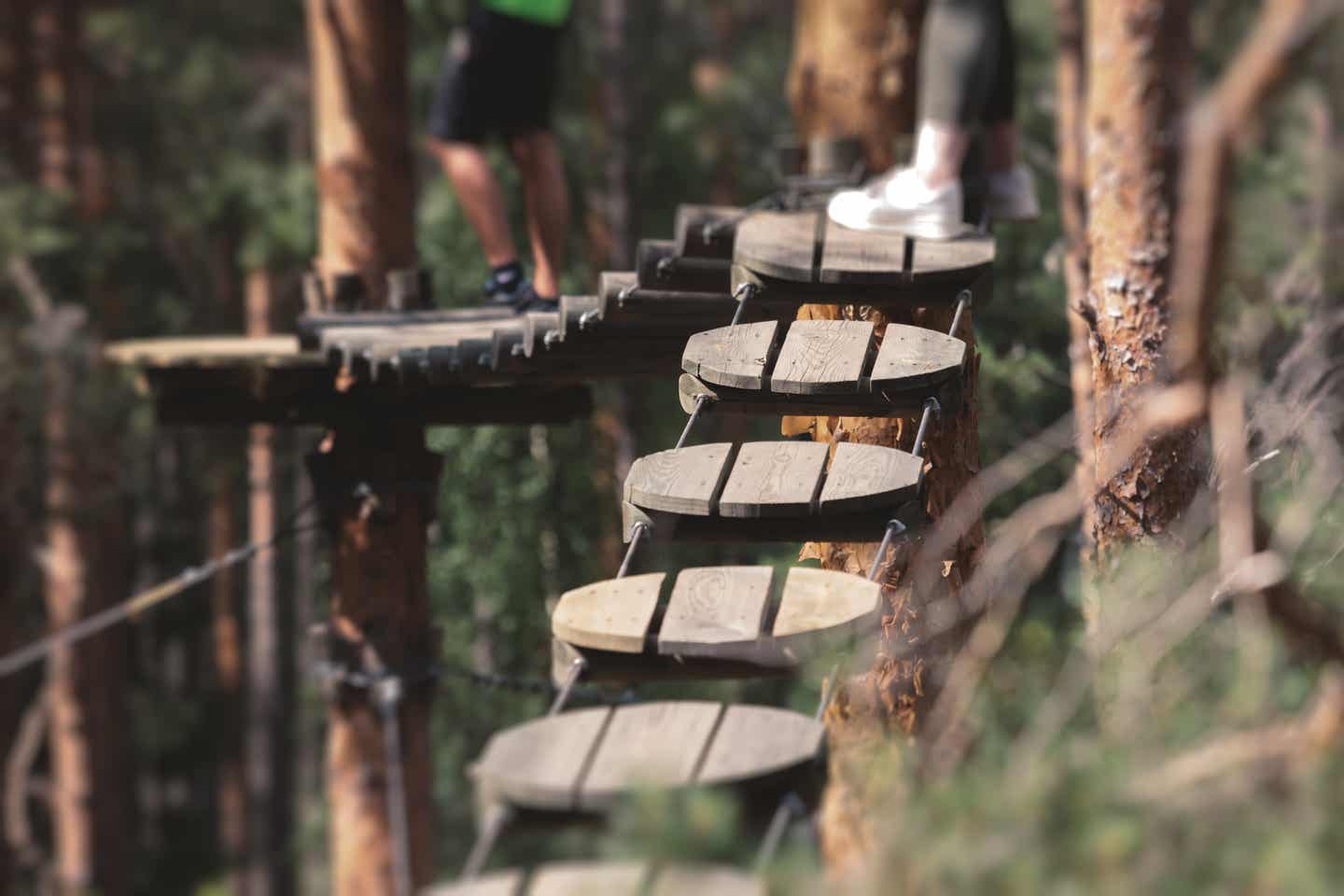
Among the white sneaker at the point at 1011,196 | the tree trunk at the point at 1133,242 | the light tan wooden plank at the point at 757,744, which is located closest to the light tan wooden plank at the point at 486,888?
the light tan wooden plank at the point at 757,744

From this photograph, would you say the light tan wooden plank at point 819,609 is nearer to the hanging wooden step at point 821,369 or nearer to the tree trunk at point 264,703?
the hanging wooden step at point 821,369

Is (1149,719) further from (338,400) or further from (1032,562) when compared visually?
(338,400)

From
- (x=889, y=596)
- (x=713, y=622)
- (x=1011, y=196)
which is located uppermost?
(x=1011, y=196)

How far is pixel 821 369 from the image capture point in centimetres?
309

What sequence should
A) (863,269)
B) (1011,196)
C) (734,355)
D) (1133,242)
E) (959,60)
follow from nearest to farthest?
(734,355) → (863,269) → (959,60) → (1133,242) → (1011,196)

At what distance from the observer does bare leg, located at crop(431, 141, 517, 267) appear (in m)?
5.52

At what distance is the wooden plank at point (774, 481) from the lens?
105 inches

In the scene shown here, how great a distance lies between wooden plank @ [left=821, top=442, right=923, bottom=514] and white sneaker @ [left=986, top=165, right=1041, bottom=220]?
2.52 m

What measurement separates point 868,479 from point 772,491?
0.18m

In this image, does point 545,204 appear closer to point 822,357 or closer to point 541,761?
point 822,357

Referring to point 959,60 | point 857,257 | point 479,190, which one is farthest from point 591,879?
point 479,190

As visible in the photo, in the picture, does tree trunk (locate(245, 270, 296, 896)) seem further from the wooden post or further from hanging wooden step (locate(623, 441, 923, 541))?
hanging wooden step (locate(623, 441, 923, 541))

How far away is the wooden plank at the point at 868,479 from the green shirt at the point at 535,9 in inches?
116

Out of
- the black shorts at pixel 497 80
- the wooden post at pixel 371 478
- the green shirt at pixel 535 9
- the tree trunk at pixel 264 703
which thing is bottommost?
the tree trunk at pixel 264 703
